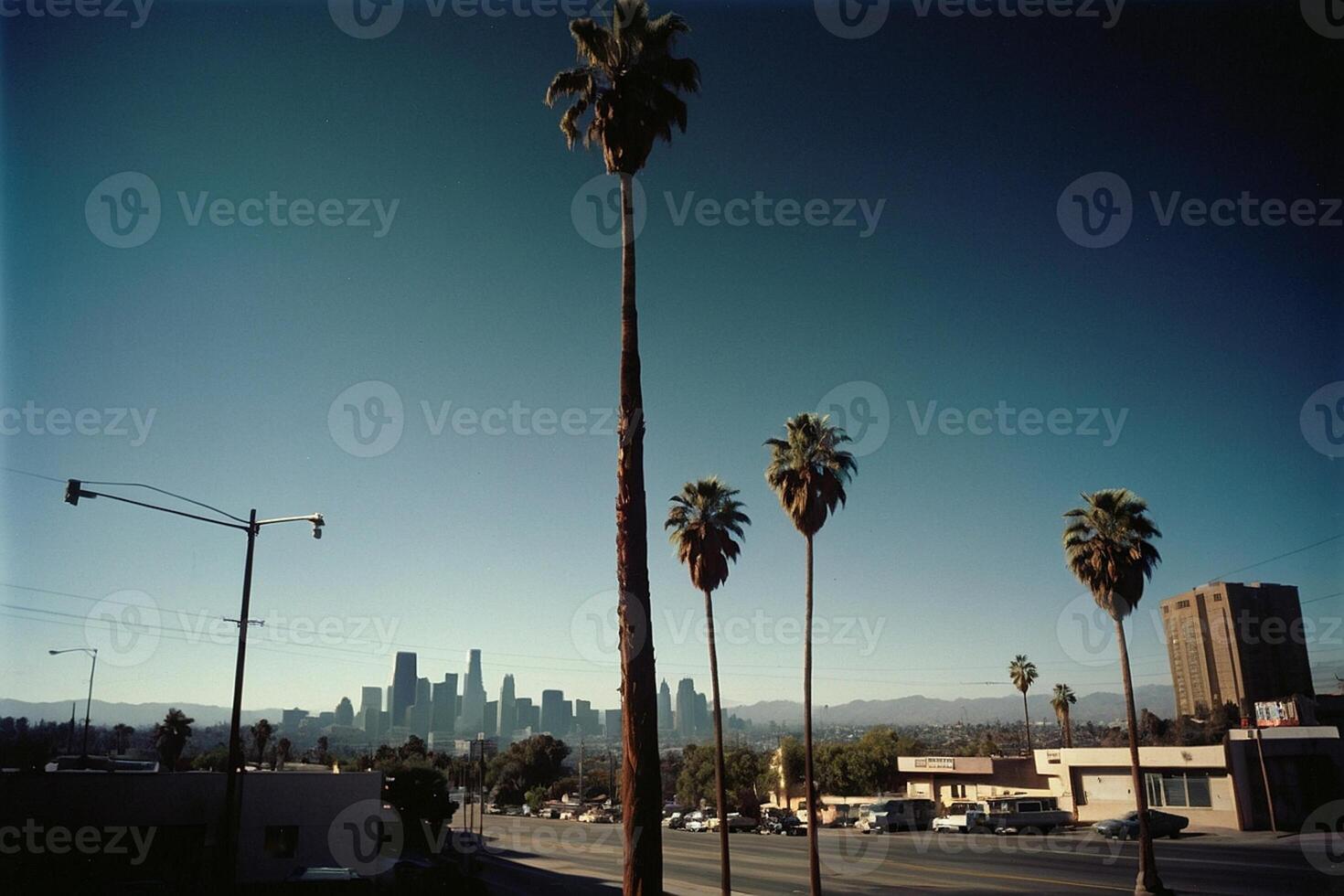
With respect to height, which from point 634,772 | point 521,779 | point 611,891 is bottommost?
point 521,779

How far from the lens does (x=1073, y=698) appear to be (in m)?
91.6

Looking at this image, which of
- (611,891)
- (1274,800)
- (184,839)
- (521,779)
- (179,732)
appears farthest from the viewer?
(521,779)

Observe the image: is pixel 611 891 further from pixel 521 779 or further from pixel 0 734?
pixel 521 779

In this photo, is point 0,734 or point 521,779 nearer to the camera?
point 0,734

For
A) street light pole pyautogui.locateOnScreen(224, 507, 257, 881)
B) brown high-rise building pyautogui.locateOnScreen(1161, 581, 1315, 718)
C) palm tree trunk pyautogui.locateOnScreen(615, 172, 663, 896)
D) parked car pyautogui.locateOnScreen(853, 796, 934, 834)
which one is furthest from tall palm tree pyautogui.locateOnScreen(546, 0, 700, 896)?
brown high-rise building pyautogui.locateOnScreen(1161, 581, 1315, 718)

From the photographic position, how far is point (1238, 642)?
14825cm

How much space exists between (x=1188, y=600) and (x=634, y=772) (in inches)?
7194

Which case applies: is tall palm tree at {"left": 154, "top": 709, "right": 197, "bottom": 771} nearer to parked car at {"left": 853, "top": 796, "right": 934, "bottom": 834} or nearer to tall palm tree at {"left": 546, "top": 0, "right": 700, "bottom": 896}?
parked car at {"left": 853, "top": 796, "right": 934, "bottom": 834}

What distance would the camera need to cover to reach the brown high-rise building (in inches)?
5472

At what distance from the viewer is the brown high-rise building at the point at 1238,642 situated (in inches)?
5472

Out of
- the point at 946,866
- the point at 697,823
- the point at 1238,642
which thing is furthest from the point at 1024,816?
the point at 1238,642

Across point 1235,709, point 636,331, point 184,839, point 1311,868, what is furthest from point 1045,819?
point 1235,709

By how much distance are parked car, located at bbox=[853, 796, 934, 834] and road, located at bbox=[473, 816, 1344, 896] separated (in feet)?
8.39

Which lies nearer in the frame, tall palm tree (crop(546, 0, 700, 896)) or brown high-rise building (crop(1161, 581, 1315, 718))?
tall palm tree (crop(546, 0, 700, 896))
